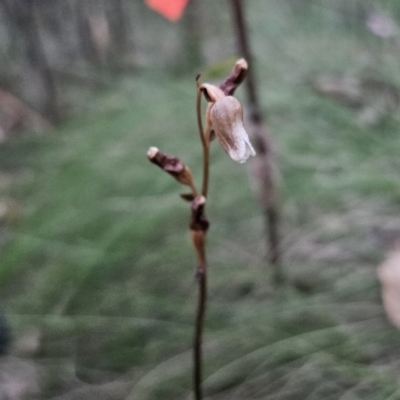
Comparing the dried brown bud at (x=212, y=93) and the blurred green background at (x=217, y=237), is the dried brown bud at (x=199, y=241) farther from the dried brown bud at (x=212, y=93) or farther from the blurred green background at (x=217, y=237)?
the blurred green background at (x=217, y=237)

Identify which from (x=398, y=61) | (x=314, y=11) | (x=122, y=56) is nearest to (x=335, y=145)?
(x=398, y=61)

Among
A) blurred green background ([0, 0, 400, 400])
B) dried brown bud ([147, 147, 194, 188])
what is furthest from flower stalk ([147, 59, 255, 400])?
blurred green background ([0, 0, 400, 400])

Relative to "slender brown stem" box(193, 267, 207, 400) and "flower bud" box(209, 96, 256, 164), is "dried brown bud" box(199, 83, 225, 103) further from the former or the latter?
"slender brown stem" box(193, 267, 207, 400)

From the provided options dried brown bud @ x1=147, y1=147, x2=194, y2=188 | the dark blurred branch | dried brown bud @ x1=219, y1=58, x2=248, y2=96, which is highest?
the dark blurred branch

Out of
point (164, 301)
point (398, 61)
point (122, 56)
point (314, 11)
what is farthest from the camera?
point (122, 56)

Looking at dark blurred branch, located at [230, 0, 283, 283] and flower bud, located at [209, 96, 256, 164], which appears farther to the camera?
dark blurred branch, located at [230, 0, 283, 283]

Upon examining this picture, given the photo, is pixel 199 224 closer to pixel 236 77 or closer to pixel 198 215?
pixel 198 215

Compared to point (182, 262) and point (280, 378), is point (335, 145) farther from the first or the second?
point (280, 378)
